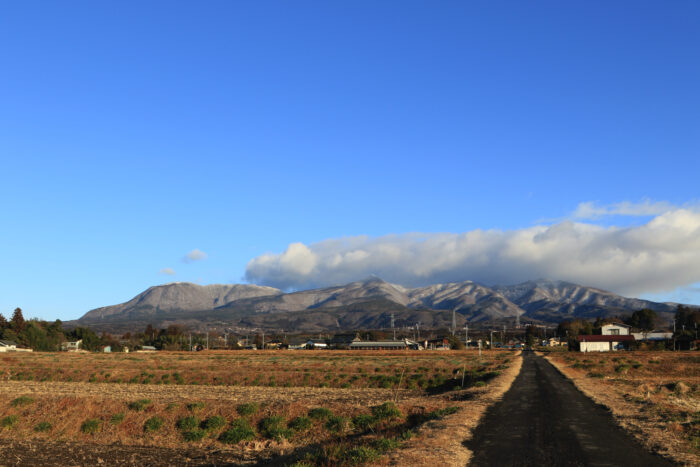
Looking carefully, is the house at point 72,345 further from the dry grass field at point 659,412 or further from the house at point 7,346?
the dry grass field at point 659,412

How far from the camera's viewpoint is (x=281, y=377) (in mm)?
63188

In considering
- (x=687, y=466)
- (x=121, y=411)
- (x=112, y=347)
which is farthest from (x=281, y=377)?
(x=112, y=347)

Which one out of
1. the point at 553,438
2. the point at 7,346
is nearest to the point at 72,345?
A: the point at 7,346

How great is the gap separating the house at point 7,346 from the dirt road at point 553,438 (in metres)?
149

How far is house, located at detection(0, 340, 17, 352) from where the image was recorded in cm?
14750

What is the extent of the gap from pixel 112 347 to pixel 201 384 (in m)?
148

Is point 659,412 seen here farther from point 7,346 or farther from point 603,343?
point 7,346

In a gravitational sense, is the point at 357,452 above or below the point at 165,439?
above

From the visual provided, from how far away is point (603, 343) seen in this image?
585 ft

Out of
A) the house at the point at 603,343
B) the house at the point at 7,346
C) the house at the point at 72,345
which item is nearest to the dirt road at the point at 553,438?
the house at the point at 7,346

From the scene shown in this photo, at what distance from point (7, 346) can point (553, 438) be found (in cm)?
16292

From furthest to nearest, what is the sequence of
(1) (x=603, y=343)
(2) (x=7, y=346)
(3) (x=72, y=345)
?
(3) (x=72, y=345) → (1) (x=603, y=343) → (2) (x=7, y=346)

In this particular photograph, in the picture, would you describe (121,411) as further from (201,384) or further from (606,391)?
(606,391)

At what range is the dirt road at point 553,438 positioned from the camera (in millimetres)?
19125
